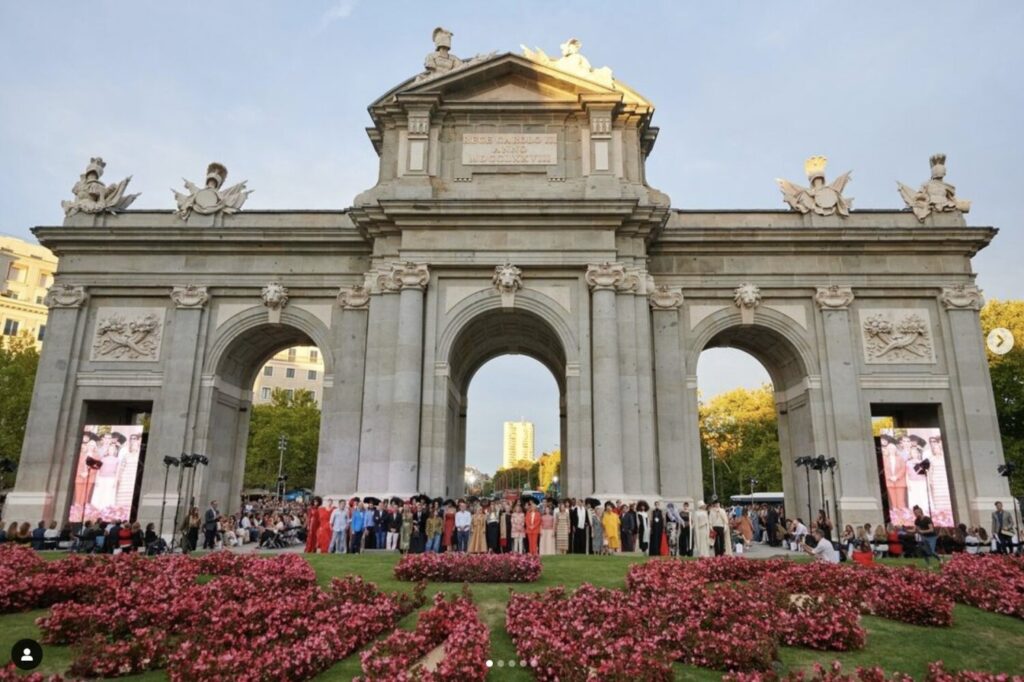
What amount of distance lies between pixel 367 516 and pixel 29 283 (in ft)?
232

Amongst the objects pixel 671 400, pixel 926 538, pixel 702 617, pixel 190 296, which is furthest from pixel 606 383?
pixel 190 296

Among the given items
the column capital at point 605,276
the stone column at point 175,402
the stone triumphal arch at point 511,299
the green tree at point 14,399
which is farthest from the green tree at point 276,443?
the column capital at point 605,276

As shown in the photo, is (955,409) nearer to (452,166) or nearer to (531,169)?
(531,169)

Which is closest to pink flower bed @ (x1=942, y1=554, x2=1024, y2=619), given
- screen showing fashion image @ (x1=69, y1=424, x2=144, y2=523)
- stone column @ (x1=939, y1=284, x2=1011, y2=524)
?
stone column @ (x1=939, y1=284, x2=1011, y2=524)

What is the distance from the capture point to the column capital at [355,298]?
92.1 feet

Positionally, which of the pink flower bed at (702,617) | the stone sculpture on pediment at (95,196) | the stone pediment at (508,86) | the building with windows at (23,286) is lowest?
the pink flower bed at (702,617)

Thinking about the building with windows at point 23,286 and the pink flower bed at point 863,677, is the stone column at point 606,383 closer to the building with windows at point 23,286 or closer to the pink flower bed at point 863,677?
the pink flower bed at point 863,677

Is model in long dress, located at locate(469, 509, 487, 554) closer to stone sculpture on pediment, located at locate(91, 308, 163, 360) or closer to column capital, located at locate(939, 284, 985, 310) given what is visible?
stone sculpture on pediment, located at locate(91, 308, 163, 360)

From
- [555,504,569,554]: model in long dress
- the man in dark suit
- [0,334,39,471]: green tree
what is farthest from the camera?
[0,334,39,471]: green tree

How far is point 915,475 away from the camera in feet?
87.1

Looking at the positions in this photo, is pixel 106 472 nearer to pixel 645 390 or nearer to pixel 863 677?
pixel 645 390

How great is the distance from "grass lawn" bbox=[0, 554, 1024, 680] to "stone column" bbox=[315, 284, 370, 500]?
11846 millimetres

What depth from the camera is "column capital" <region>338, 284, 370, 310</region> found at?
28062 millimetres

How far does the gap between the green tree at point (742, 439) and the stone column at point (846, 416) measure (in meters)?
39.0
